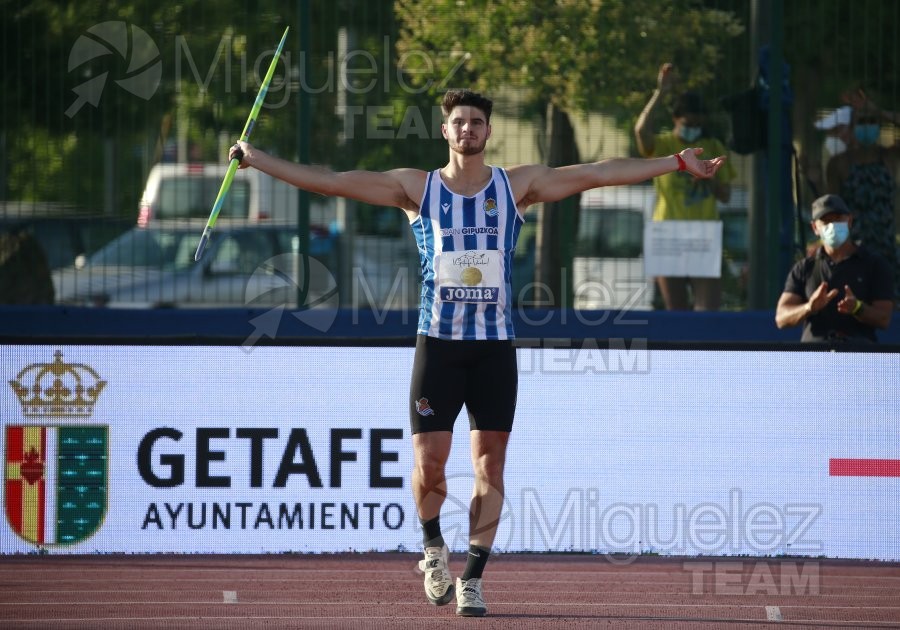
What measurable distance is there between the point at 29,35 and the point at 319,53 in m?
2.30

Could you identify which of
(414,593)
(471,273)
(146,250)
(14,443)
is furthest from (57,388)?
(146,250)

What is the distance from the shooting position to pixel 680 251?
11312mm

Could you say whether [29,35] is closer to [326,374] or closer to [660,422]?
[326,374]

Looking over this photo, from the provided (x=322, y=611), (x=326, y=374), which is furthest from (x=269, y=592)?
(x=326, y=374)

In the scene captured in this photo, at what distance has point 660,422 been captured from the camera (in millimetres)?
7766

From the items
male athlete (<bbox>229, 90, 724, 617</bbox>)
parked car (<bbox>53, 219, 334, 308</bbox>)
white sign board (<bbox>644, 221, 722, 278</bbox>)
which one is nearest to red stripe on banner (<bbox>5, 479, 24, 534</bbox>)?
male athlete (<bbox>229, 90, 724, 617</bbox>)

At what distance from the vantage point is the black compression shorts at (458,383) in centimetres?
633

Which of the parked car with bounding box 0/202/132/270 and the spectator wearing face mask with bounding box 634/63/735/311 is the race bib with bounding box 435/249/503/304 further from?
the parked car with bounding box 0/202/132/270

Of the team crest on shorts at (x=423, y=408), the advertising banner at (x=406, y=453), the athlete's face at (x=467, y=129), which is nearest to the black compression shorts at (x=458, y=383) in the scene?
the team crest on shorts at (x=423, y=408)

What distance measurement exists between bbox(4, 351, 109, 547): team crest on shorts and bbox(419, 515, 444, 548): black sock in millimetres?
2090

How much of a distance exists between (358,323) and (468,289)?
4849 millimetres

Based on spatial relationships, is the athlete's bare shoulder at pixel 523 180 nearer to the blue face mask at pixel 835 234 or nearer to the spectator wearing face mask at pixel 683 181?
the blue face mask at pixel 835 234

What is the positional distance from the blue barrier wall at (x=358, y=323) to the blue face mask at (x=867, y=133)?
1446 mm

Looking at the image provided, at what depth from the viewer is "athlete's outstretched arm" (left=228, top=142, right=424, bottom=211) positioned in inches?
241
